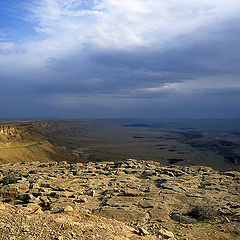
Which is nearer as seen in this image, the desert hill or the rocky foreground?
the rocky foreground

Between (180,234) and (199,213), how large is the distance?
6.31ft

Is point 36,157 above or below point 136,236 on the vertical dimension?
below

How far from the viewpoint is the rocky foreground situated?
21.6ft

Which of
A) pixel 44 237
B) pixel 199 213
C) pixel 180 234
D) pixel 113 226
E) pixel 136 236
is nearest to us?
pixel 44 237

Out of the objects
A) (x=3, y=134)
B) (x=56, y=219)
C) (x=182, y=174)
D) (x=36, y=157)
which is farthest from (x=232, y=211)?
(x=3, y=134)

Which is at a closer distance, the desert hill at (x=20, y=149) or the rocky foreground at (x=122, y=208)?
the rocky foreground at (x=122, y=208)

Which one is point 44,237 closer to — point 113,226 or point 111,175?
point 113,226

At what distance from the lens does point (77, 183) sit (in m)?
15.4

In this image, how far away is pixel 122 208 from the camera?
9.98 m

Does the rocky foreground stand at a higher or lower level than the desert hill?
higher

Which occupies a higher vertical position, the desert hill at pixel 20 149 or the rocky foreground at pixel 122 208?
the rocky foreground at pixel 122 208

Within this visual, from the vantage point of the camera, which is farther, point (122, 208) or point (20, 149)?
point (20, 149)

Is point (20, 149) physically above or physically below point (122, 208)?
below

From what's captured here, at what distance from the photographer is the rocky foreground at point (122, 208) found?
21.6 ft
